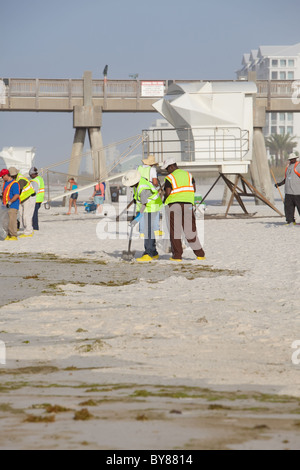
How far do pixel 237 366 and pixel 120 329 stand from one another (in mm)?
1926

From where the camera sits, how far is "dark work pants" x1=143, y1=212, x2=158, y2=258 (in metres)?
14.0

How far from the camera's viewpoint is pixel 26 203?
1939 cm

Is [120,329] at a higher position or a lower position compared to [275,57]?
lower

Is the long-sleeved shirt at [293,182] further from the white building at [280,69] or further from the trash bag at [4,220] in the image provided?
the white building at [280,69]

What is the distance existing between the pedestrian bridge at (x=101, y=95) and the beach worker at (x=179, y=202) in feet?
67.0

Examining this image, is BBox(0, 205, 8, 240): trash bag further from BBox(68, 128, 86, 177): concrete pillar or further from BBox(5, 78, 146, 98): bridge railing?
BBox(68, 128, 86, 177): concrete pillar

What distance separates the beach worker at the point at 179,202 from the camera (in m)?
13.8

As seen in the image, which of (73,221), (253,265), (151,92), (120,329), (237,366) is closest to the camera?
(237,366)

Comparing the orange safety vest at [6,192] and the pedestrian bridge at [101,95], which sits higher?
the pedestrian bridge at [101,95]

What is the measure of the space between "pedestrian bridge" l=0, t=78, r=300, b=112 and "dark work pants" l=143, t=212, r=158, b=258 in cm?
2017

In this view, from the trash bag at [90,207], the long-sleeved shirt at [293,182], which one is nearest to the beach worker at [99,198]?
the trash bag at [90,207]

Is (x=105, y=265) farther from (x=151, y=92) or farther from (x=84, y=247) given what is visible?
(x=151, y=92)

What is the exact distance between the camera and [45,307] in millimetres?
9023
